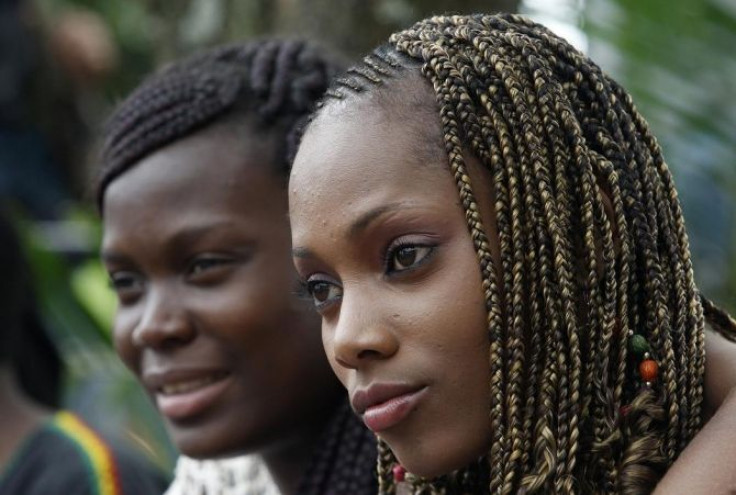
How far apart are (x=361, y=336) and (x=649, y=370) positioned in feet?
1.45

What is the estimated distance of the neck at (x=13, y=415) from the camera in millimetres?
3803

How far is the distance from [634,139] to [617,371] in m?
0.39

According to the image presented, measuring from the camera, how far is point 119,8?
8.91 metres

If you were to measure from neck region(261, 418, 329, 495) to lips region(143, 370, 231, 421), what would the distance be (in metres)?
0.20

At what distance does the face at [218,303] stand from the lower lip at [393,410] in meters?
0.85

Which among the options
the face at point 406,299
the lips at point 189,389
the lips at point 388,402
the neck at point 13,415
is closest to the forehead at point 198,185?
the lips at point 189,389

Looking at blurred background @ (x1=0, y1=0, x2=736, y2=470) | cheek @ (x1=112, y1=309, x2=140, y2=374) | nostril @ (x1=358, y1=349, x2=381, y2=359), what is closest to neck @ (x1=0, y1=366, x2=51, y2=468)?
blurred background @ (x1=0, y1=0, x2=736, y2=470)

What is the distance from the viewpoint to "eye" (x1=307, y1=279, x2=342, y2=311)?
85.8 inches

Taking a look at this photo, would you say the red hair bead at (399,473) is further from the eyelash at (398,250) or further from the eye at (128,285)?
the eye at (128,285)

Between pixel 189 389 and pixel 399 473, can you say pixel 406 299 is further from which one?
pixel 189 389

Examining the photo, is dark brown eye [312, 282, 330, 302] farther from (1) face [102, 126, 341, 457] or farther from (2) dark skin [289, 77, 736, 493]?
(1) face [102, 126, 341, 457]

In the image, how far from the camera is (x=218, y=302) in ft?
9.57

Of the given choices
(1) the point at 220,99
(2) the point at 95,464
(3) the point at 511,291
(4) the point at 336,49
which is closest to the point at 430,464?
(3) the point at 511,291

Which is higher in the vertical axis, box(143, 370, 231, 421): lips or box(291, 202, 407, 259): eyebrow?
box(291, 202, 407, 259): eyebrow
